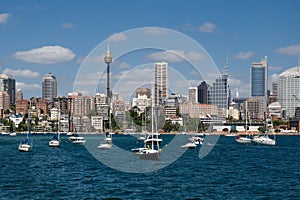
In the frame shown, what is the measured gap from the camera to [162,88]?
3568 inches

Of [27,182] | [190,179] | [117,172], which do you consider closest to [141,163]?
[117,172]

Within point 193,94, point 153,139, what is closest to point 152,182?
point 153,139

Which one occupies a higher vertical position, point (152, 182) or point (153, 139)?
point (153, 139)

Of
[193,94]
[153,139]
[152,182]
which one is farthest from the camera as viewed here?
[193,94]

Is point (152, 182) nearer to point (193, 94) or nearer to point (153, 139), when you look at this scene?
point (153, 139)

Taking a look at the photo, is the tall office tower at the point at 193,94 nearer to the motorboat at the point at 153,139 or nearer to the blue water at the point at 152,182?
the motorboat at the point at 153,139

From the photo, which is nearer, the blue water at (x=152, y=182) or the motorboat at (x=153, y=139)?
the blue water at (x=152, y=182)

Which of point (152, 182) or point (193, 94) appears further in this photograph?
point (193, 94)

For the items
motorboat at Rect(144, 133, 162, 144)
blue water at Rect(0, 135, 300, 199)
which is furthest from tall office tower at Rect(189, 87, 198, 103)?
blue water at Rect(0, 135, 300, 199)

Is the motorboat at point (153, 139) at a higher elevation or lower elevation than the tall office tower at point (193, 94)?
lower

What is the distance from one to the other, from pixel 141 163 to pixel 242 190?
1995 centimetres

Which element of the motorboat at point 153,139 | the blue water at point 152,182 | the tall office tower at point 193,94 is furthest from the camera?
the tall office tower at point 193,94

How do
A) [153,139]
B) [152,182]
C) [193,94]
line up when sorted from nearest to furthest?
[152,182]
[153,139]
[193,94]

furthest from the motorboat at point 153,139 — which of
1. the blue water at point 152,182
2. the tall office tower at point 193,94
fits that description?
the tall office tower at point 193,94
